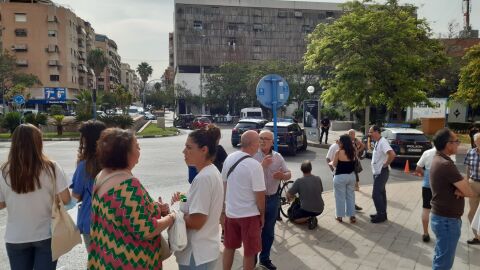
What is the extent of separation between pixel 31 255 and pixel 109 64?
117481mm

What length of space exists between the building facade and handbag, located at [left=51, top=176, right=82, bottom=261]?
67712 mm

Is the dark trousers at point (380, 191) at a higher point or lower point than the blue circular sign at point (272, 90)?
lower

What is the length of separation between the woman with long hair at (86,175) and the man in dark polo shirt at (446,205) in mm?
3396

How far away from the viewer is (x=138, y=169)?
13586 millimetres

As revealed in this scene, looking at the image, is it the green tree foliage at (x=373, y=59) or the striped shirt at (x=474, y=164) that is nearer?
the striped shirt at (x=474, y=164)

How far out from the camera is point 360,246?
600cm

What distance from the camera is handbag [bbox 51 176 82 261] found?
3273 millimetres

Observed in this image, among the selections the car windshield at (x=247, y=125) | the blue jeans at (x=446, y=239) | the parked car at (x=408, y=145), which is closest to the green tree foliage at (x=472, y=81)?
the parked car at (x=408, y=145)

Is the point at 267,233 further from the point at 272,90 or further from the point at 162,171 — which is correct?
the point at 162,171

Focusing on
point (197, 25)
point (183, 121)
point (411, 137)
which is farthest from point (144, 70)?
point (411, 137)

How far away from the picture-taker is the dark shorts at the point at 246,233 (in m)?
4.30

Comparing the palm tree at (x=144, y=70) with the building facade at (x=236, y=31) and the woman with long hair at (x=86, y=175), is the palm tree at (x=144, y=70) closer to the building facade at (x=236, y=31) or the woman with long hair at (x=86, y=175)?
the building facade at (x=236, y=31)

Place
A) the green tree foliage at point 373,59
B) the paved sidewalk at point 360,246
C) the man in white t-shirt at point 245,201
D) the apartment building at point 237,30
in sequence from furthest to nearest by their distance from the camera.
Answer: the apartment building at point 237,30
the green tree foliage at point 373,59
the paved sidewalk at point 360,246
the man in white t-shirt at point 245,201

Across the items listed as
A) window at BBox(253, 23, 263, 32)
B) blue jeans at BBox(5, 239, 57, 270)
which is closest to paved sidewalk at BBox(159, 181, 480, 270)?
blue jeans at BBox(5, 239, 57, 270)
